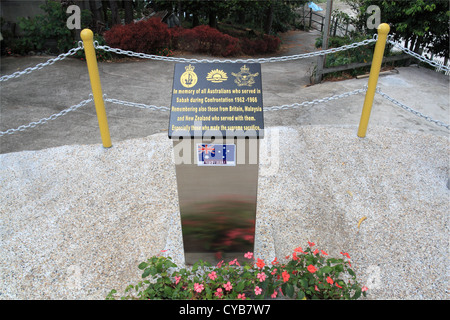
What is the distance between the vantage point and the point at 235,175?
257 centimetres

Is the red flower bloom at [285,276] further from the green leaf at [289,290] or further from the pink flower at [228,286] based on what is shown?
the pink flower at [228,286]

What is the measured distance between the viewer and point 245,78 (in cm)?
269

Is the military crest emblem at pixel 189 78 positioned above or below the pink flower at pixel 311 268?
above

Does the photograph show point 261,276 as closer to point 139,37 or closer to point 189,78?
point 189,78

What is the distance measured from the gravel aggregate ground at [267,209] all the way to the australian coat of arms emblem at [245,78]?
4.65 ft

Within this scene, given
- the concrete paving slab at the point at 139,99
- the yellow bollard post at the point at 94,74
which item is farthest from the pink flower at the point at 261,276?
the concrete paving slab at the point at 139,99

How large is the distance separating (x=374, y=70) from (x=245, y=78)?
96.2 inches

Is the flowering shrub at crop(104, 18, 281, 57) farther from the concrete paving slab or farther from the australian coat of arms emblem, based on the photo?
the australian coat of arms emblem

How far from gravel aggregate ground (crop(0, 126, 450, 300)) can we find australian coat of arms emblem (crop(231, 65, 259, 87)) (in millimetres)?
1417

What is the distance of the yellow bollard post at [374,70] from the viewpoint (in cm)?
419

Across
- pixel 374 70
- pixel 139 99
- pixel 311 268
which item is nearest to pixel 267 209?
pixel 311 268

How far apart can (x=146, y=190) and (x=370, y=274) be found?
7.96 ft
